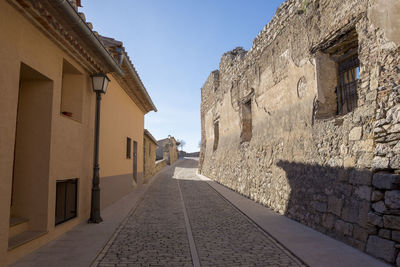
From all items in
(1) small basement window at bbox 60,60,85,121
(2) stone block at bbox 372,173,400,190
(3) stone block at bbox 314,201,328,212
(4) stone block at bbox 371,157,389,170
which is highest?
(1) small basement window at bbox 60,60,85,121

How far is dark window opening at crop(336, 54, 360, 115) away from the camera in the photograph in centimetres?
538

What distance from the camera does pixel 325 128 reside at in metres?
5.49

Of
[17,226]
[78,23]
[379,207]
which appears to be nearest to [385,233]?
[379,207]

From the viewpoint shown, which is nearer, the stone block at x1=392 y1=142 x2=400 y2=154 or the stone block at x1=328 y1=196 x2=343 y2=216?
→ the stone block at x1=392 y1=142 x2=400 y2=154

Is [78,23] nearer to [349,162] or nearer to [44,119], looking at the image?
[44,119]

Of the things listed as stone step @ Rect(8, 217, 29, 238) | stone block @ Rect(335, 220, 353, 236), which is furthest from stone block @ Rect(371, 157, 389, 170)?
stone step @ Rect(8, 217, 29, 238)

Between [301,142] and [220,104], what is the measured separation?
10.1 m

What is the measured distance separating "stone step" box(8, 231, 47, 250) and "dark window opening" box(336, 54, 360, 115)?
611 centimetres

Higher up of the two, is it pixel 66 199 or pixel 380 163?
pixel 380 163

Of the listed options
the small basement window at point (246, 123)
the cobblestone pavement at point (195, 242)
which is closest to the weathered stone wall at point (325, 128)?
the cobblestone pavement at point (195, 242)

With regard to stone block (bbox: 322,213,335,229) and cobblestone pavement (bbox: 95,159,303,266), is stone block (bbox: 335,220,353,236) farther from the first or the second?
cobblestone pavement (bbox: 95,159,303,266)

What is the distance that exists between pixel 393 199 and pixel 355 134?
133cm

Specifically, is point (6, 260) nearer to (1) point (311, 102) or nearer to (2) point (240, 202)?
(1) point (311, 102)

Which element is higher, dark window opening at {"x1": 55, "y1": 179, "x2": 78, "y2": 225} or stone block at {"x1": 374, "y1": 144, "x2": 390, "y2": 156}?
stone block at {"x1": 374, "y1": 144, "x2": 390, "y2": 156}
